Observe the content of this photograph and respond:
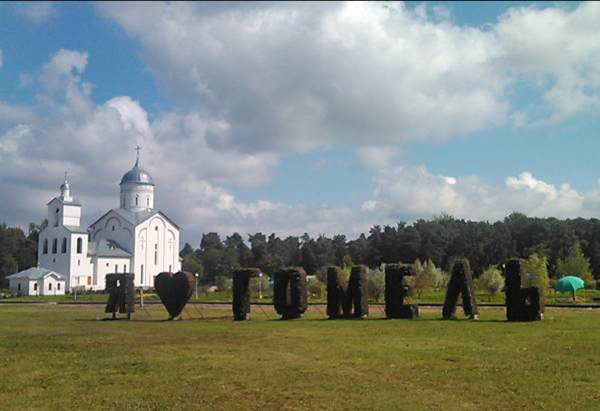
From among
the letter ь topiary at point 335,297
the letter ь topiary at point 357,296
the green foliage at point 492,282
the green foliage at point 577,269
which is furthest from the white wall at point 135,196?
the letter ь topiary at point 357,296

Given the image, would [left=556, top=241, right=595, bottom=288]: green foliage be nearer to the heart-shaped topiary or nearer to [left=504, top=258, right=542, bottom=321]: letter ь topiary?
[left=504, top=258, right=542, bottom=321]: letter ь topiary

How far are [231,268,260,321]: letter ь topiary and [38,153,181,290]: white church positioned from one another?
58312 millimetres

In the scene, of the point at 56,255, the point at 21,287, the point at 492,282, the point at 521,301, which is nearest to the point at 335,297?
the point at 521,301

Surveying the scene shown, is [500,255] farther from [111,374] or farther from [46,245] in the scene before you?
[111,374]

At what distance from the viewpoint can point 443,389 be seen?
12586 millimetres

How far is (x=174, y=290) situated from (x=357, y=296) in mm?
8905

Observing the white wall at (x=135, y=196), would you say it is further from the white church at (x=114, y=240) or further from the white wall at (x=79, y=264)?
the white wall at (x=79, y=264)

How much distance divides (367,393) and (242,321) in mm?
18578

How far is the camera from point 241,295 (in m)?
31.7

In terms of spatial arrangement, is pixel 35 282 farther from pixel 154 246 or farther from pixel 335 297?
pixel 335 297

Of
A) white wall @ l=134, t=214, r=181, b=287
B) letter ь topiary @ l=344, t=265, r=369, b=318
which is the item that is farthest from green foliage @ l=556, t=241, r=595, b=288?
white wall @ l=134, t=214, r=181, b=287

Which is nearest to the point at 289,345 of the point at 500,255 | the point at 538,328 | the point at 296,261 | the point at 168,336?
the point at 168,336

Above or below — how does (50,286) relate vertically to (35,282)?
below

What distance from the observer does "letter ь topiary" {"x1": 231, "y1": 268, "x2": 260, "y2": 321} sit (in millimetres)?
31406
